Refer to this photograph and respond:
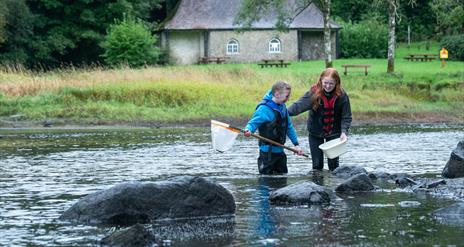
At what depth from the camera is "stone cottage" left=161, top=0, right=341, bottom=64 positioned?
73438mm

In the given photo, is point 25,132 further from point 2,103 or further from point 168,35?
point 168,35

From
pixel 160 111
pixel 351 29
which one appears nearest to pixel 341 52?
pixel 351 29

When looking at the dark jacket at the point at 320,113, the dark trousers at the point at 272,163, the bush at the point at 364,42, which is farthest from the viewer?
the bush at the point at 364,42

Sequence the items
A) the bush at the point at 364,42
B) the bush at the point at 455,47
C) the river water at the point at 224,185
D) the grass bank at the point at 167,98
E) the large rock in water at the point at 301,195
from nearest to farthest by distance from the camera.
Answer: the river water at the point at 224,185, the large rock in water at the point at 301,195, the grass bank at the point at 167,98, the bush at the point at 455,47, the bush at the point at 364,42

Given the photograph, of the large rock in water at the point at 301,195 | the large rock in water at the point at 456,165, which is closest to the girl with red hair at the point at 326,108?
the large rock in water at the point at 456,165

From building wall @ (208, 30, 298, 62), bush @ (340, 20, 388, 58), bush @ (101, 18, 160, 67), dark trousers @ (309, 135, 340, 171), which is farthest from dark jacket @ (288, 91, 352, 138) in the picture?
bush @ (340, 20, 388, 58)

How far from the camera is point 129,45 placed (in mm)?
59219

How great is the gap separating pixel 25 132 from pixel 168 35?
42257mm

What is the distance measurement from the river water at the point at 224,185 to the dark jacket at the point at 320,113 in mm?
871

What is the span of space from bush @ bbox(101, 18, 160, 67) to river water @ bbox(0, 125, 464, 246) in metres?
28.1

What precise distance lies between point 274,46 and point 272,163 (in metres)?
56.8

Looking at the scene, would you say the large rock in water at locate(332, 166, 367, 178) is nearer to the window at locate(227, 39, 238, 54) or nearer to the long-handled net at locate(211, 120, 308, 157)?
the long-handled net at locate(211, 120, 308, 157)

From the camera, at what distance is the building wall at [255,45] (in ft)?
242

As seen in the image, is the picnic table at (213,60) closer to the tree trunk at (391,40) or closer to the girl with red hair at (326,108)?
the tree trunk at (391,40)
